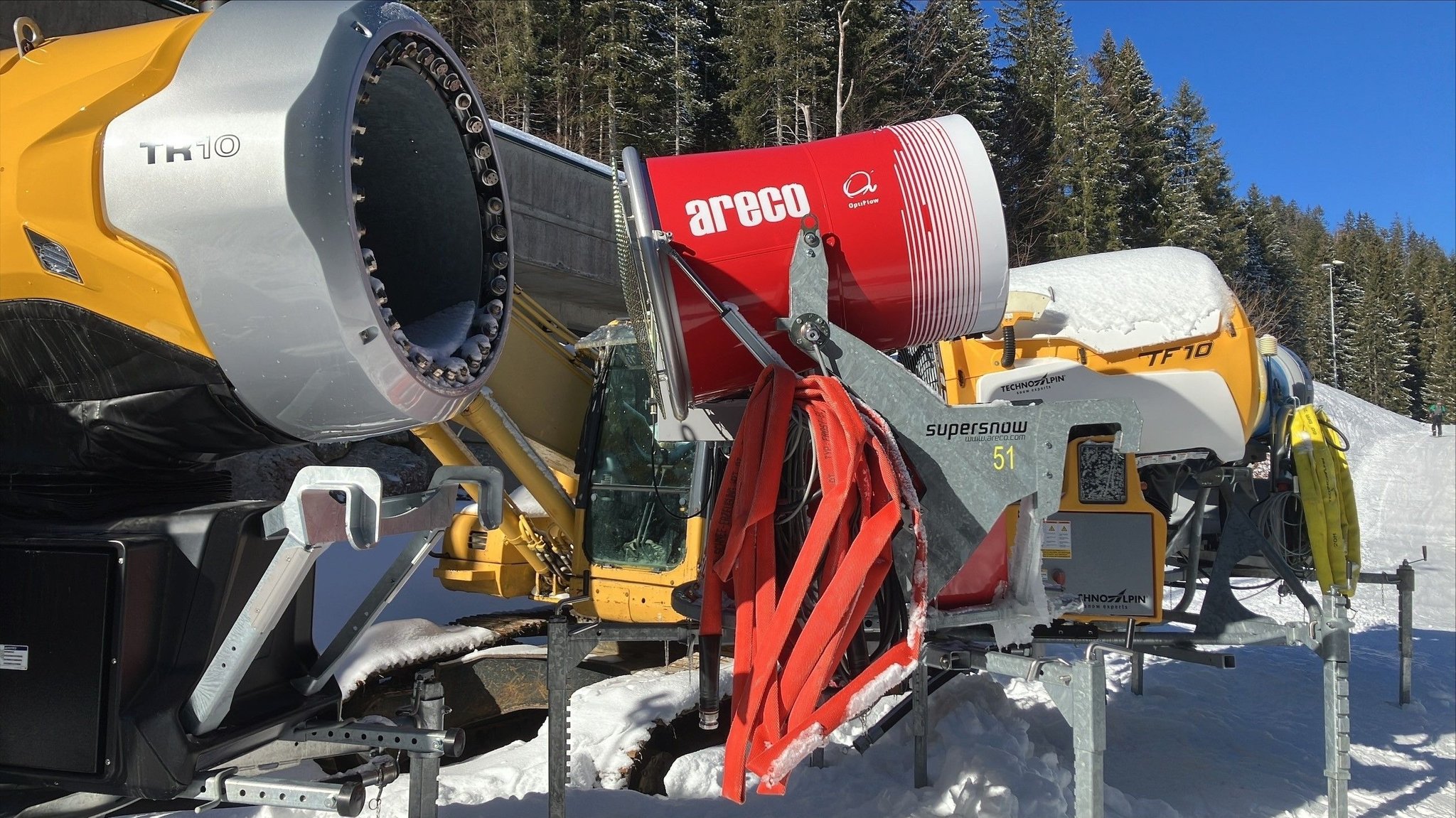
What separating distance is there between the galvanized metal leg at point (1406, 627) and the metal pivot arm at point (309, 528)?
7.19 meters

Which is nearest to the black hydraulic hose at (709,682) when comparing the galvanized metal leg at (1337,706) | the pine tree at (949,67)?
the galvanized metal leg at (1337,706)

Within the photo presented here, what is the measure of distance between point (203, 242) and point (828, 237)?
1.82m

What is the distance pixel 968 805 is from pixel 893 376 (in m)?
2.27

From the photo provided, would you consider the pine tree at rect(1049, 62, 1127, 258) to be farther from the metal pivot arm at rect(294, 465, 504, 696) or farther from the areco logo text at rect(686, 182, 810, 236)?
the metal pivot arm at rect(294, 465, 504, 696)

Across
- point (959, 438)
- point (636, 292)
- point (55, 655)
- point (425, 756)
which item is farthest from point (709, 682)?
point (55, 655)

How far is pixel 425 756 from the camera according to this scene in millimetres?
2742

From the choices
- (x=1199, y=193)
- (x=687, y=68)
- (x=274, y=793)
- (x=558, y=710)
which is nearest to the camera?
(x=274, y=793)

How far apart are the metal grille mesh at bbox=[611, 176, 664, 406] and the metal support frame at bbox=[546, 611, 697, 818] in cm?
86

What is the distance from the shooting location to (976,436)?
2.96 meters

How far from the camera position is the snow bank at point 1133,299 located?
5406mm

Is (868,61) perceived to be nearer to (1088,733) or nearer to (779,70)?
(779,70)

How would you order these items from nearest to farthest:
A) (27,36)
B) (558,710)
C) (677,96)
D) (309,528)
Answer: (309,528) → (27,36) → (558,710) → (677,96)

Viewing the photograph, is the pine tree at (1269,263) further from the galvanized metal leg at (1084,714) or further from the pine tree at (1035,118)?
the galvanized metal leg at (1084,714)

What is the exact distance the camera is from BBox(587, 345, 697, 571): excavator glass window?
587 cm
